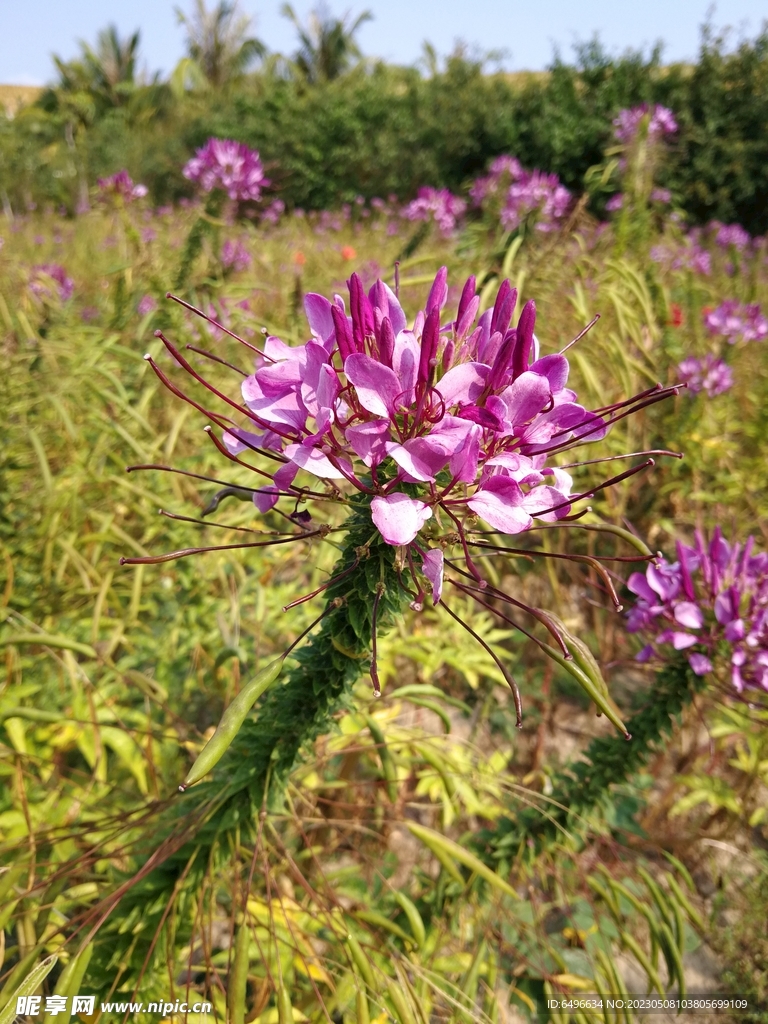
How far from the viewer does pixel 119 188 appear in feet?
9.27

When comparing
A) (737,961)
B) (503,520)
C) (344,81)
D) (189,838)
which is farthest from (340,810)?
(344,81)

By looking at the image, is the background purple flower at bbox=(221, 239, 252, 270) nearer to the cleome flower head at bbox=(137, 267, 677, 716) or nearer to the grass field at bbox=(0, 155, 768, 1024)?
the grass field at bbox=(0, 155, 768, 1024)

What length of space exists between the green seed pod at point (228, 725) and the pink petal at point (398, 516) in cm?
18

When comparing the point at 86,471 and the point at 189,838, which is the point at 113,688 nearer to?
the point at 86,471

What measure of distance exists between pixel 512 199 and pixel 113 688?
151 inches

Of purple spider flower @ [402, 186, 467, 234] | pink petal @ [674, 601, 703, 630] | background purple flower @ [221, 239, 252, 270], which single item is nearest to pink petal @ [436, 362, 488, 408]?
pink petal @ [674, 601, 703, 630]

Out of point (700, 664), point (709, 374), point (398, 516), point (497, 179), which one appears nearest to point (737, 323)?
point (709, 374)

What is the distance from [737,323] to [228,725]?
3.66m

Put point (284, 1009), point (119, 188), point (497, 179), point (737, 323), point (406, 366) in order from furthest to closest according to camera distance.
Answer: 1. point (497, 179)
2. point (737, 323)
3. point (119, 188)
4. point (284, 1009)
5. point (406, 366)

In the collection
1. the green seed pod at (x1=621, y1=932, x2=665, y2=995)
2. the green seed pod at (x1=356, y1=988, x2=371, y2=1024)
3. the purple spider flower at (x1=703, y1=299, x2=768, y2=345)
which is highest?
the purple spider flower at (x1=703, y1=299, x2=768, y2=345)

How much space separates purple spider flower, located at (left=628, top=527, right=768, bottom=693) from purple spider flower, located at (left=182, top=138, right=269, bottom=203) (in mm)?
2658

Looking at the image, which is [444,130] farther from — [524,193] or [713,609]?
[713,609]

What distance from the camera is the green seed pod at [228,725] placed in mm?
531

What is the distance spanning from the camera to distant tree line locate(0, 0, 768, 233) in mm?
11064
